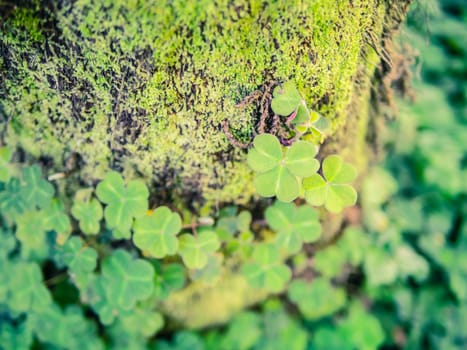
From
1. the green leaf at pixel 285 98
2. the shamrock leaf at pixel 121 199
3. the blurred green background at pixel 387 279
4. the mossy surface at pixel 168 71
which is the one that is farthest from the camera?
the blurred green background at pixel 387 279

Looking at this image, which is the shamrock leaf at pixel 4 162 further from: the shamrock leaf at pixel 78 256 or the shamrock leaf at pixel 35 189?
the shamrock leaf at pixel 78 256

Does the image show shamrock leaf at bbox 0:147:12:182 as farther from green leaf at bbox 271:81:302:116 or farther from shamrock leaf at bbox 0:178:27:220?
green leaf at bbox 271:81:302:116

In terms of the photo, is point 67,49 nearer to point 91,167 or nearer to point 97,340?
point 91,167

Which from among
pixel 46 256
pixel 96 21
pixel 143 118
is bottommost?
pixel 46 256

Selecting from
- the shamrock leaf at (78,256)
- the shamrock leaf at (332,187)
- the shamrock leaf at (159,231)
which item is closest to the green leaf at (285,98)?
the shamrock leaf at (332,187)

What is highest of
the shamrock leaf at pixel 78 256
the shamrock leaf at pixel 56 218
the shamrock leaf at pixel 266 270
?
the shamrock leaf at pixel 56 218

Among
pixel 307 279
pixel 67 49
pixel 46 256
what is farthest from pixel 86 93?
pixel 307 279

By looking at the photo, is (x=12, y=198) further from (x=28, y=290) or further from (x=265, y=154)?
(x=265, y=154)

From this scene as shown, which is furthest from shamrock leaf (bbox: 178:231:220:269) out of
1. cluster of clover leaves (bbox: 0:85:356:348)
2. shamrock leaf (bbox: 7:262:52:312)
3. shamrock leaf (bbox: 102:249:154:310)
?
shamrock leaf (bbox: 7:262:52:312)
